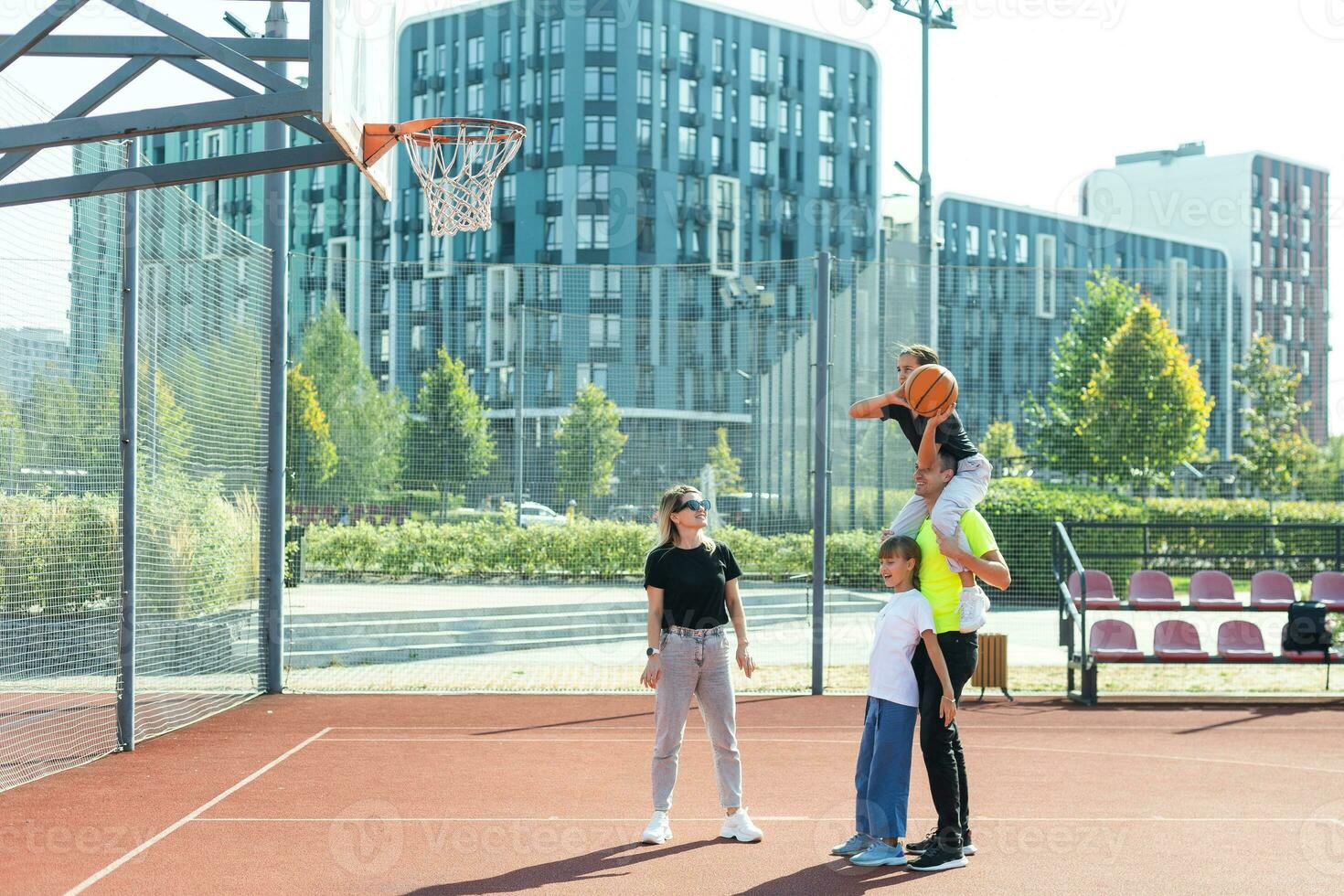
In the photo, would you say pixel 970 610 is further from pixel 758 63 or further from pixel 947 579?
pixel 758 63

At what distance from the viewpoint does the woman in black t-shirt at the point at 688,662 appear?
251 inches

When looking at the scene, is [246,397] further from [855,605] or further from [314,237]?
[314,237]

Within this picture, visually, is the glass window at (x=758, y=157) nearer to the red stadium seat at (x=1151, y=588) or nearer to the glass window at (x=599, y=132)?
the glass window at (x=599, y=132)

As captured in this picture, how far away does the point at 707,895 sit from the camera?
547 centimetres

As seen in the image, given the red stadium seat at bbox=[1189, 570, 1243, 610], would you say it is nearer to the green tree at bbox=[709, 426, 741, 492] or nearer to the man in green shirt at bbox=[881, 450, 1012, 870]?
the green tree at bbox=[709, 426, 741, 492]

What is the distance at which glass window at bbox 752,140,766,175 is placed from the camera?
59188 millimetres

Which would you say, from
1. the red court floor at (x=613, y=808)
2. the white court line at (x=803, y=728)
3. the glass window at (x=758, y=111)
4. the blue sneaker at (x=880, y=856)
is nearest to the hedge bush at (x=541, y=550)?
the red court floor at (x=613, y=808)

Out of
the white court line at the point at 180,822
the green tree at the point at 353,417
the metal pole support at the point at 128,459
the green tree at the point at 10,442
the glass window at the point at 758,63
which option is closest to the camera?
the white court line at the point at 180,822

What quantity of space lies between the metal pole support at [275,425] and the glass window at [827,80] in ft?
173

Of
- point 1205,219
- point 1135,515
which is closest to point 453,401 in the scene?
point 1135,515

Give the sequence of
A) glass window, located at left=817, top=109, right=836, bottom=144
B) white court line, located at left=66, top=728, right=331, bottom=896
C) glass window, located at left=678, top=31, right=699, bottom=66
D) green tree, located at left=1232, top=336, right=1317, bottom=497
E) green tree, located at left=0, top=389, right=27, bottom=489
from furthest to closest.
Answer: glass window, located at left=817, top=109, right=836, bottom=144
glass window, located at left=678, top=31, right=699, bottom=66
green tree, located at left=1232, top=336, right=1317, bottom=497
green tree, located at left=0, top=389, right=27, bottom=489
white court line, located at left=66, top=728, right=331, bottom=896

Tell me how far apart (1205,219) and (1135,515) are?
285ft

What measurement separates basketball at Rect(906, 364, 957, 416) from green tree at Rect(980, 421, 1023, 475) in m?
13.9

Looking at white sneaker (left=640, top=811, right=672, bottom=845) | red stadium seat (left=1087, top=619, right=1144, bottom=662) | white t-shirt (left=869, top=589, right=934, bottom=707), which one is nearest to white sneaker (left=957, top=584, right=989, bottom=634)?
white t-shirt (left=869, top=589, right=934, bottom=707)
